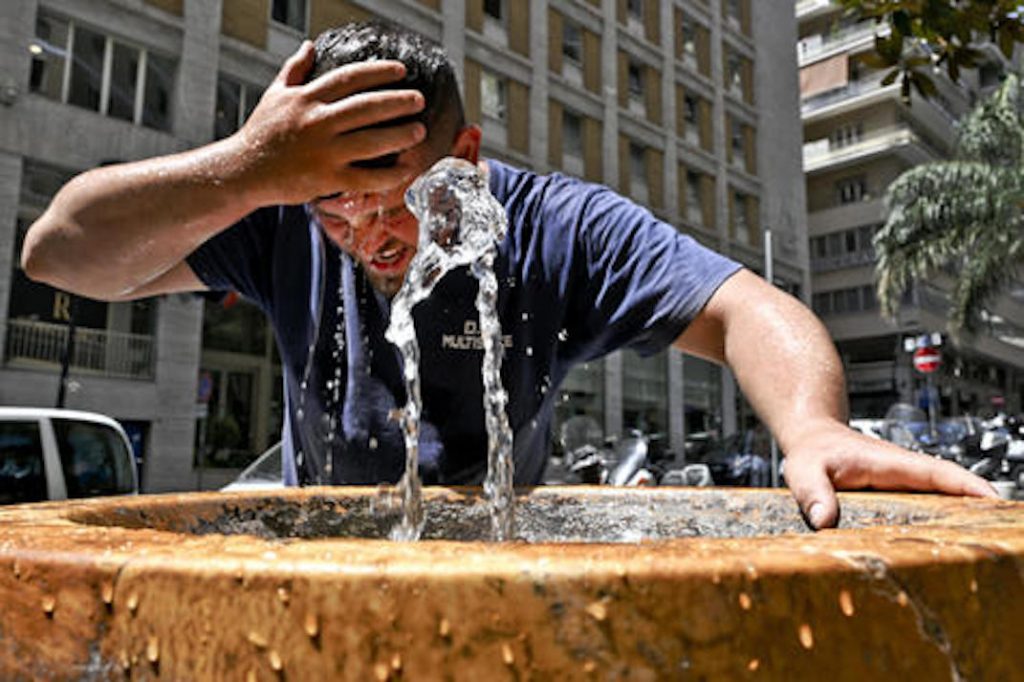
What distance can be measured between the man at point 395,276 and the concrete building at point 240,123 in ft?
31.6

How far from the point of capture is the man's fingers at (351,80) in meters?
1.00

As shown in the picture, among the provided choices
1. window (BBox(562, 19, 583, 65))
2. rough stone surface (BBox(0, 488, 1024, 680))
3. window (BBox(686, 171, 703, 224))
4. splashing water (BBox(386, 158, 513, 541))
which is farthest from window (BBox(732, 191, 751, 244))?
rough stone surface (BBox(0, 488, 1024, 680))

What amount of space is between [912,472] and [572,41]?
21835mm

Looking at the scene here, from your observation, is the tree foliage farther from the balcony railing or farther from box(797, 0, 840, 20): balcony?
box(797, 0, 840, 20): balcony

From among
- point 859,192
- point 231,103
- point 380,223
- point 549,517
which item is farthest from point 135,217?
point 859,192

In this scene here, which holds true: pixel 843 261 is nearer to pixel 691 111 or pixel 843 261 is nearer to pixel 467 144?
pixel 691 111

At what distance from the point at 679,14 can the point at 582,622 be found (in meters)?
26.5

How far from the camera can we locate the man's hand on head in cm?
98

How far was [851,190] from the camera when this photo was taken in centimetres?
3275

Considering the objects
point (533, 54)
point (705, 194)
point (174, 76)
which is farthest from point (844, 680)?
point (705, 194)

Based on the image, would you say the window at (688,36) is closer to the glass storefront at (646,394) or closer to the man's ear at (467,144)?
the glass storefront at (646,394)

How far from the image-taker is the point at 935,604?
44 centimetres

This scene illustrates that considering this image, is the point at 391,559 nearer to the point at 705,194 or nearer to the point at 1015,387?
the point at 705,194

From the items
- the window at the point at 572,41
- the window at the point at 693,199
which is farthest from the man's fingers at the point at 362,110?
the window at the point at 693,199
